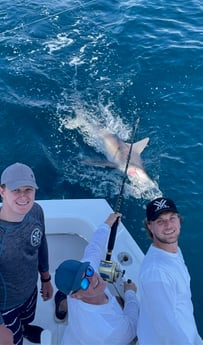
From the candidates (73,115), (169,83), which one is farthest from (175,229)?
(169,83)

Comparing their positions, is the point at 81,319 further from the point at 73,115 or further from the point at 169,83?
the point at 169,83

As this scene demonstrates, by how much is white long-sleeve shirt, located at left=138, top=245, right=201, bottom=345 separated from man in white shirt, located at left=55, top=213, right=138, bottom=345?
0.15 meters

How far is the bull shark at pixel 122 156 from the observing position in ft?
22.5

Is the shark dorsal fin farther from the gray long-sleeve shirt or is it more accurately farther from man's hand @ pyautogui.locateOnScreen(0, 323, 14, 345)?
man's hand @ pyautogui.locateOnScreen(0, 323, 14, 345)

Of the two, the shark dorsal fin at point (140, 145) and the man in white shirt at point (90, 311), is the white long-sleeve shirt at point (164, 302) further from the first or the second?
the shark dorsal fin at point (140, 145)

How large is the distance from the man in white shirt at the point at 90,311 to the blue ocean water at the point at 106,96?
248 centimetres

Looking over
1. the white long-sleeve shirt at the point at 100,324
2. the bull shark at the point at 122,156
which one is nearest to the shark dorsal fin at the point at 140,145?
the bull shark at the point at 122,156

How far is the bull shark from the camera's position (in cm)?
687

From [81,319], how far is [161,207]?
988 mm

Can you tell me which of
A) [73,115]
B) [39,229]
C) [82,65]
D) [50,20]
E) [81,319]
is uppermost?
[50,20]

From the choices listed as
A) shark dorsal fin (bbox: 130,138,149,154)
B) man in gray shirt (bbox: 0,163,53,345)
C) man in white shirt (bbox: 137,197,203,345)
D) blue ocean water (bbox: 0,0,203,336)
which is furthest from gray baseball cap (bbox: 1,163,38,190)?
shark dorsal fin (bbox: 130,138,149,154)

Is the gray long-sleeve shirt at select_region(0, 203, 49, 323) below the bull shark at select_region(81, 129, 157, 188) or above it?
below

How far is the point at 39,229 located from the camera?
3146mm

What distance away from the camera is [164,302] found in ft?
8.33
